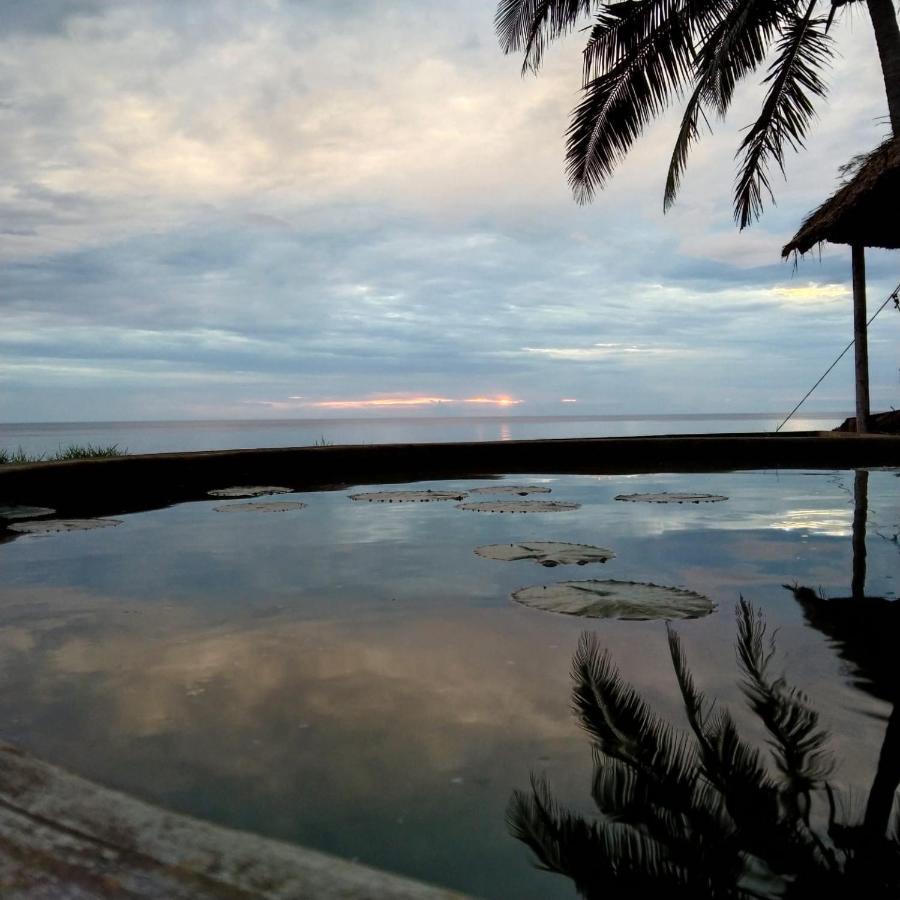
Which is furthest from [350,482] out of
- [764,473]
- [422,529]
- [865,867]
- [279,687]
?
[865,867]

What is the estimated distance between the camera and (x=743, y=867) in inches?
50.4

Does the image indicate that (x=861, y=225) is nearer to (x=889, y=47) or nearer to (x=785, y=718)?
(x=889, y=47)

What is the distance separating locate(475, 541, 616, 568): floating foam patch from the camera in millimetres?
4000

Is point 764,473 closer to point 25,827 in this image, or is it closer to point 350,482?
point 350,482

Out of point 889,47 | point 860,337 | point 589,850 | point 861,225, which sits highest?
point 889,47

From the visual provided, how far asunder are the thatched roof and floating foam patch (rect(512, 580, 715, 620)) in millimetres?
7405

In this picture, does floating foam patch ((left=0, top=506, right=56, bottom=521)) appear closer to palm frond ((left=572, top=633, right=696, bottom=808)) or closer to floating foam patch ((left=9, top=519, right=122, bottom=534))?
floating foam patch ((left=9, top=519, right=122, bottom=534))

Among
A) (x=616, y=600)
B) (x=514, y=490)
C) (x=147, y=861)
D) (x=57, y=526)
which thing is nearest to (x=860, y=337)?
(x=514, y=490)

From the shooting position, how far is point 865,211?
34.0 ft

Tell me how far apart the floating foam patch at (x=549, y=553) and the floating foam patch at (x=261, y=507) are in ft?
7.66

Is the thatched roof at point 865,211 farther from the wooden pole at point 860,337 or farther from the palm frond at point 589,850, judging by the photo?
the palm frond at point 589,850

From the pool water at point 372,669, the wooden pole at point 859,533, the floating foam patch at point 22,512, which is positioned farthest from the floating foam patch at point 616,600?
the floating foam patch at point 22,512

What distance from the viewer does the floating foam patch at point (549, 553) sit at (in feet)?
13.1

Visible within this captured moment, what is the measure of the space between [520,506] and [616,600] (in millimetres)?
2913
